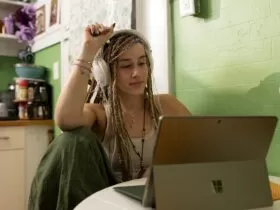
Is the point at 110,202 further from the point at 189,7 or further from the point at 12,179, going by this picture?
the point at 12,179

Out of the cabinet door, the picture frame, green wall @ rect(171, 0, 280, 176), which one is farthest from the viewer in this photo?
the picture frame

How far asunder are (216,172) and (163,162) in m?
0.13

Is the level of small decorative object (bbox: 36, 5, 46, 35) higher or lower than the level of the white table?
higher

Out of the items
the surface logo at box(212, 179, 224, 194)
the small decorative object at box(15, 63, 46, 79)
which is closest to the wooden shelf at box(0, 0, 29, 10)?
the small decorative object at box(15, 63, 46, 79)

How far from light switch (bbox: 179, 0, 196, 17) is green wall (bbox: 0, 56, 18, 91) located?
187 centimetres

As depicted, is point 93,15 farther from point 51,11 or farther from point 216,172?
point 216,172

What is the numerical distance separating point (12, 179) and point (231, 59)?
1.71m

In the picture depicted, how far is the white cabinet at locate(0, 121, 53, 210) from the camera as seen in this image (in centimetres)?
225

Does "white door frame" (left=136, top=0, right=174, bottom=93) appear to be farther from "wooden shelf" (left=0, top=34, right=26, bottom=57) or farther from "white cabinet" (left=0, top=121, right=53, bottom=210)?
"wooden shelf" (left=0, top=34, right=26, bottom=57)

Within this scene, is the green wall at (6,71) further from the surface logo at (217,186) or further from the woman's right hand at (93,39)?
the surface logo at (217,186)

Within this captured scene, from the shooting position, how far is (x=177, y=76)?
5.06 ft

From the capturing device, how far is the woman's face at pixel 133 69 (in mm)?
1325

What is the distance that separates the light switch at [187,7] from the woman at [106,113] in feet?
0.76

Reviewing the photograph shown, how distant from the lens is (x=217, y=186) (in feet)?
2.36
